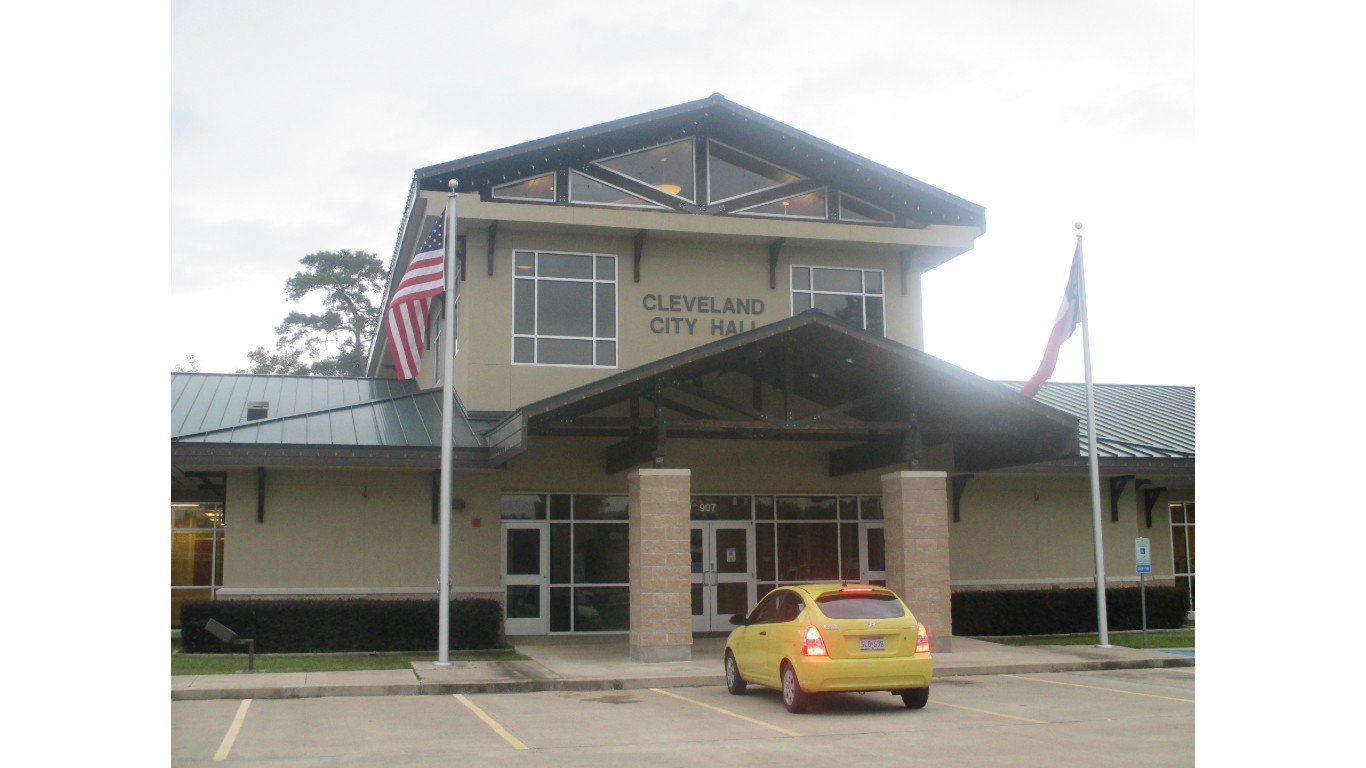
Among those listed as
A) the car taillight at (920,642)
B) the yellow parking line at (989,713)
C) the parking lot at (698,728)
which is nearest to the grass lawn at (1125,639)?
the parking lot at (698,728)

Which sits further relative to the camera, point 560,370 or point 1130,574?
point 1130,574

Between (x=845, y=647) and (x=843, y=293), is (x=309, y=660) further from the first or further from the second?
(x=843, y=293)

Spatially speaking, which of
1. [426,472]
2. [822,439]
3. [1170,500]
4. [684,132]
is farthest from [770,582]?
[1170,500]

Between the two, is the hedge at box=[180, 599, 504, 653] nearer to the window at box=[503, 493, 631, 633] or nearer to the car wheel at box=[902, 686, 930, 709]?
the window at box=[503, 493, 631, 633]

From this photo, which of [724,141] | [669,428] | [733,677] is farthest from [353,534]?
[724,141]

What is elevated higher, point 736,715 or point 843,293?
point 843,293

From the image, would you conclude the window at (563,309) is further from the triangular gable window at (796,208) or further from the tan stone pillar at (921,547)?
the tan stone pillar at (921,547)

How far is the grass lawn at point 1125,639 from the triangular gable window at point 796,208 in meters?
9.47

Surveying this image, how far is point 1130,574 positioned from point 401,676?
1713 centimetres

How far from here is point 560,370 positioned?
23.6 m

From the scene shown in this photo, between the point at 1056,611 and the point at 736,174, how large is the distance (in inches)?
446

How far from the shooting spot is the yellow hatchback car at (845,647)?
46.2 feet

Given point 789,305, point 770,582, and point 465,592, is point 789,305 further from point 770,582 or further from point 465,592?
point 465,592

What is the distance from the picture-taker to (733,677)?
16594mm
